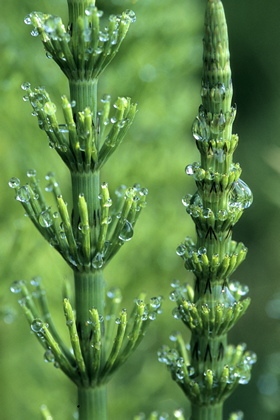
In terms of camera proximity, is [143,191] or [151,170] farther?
[151,170]

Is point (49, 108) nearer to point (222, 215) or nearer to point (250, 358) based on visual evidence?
point (222, 215)

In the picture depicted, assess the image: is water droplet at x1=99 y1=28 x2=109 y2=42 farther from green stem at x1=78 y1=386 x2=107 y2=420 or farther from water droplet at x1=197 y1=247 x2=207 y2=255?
green stem at x1=78 y1=386 x2=107 y2=420

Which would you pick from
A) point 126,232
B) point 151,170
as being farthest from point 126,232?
point 151,170

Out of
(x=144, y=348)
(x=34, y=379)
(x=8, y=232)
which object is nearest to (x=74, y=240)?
(x=8, y=232)

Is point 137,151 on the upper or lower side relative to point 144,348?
upper

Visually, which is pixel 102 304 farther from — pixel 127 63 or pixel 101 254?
pixel 127 63
